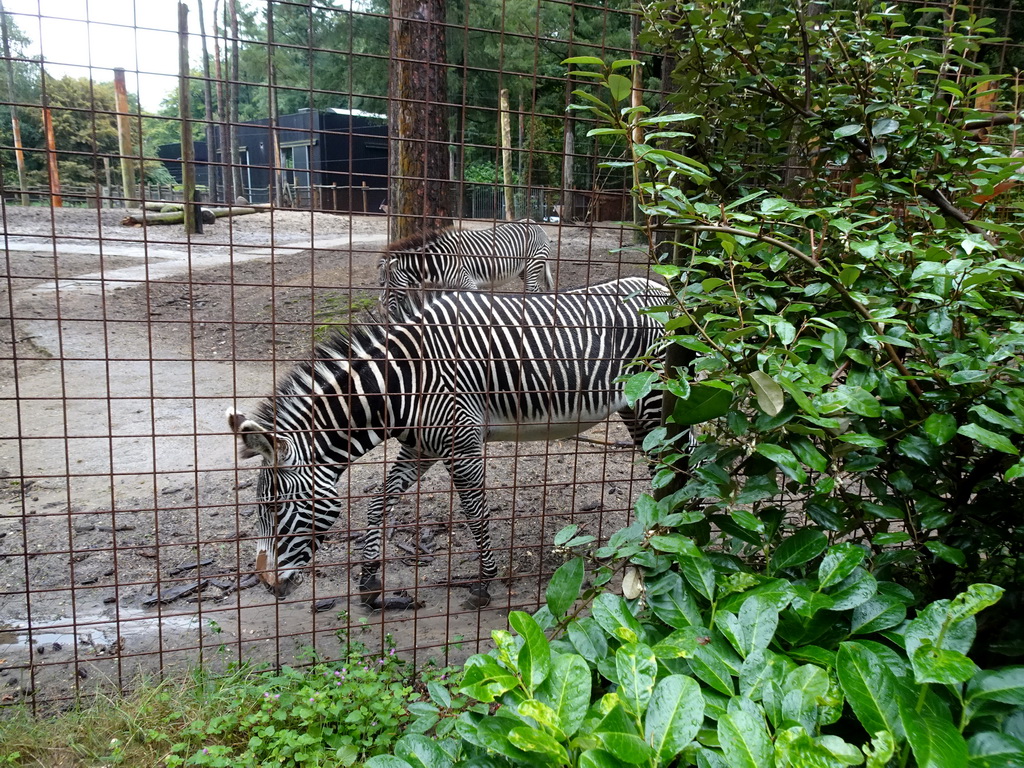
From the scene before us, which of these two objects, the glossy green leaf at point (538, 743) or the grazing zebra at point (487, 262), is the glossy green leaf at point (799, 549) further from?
the grazing zebra at point (487, 262)

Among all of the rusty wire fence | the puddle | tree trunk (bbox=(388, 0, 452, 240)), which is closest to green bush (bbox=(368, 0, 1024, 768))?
the rusty wire fence

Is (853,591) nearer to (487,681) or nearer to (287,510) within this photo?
(487,681)

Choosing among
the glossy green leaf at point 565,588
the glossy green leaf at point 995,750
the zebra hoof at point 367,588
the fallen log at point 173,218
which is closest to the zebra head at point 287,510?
the zebra hoof at point 367,588

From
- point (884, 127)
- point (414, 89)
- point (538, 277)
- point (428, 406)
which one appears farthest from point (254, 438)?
point (538, 277)

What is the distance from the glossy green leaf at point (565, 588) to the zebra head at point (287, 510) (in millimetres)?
2159

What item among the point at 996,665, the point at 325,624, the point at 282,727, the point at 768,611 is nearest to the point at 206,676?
the point at 282,727

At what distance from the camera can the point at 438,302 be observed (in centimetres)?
439

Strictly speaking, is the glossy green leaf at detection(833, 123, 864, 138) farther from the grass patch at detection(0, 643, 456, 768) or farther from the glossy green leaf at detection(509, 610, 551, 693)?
the grass patch at detection(0, 643, 456, 768)

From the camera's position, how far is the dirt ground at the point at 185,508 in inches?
105

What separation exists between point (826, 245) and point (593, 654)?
1.22 meters

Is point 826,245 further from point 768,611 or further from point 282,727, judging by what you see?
point 282,727

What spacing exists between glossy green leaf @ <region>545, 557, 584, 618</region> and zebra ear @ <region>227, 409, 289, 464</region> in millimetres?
1953

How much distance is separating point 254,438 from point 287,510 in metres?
0.48

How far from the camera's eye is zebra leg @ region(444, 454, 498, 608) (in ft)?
13.2
